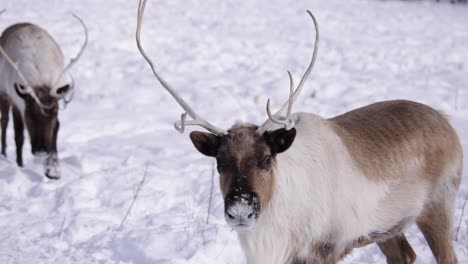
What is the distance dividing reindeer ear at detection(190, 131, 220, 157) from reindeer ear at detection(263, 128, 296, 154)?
28 centimetres

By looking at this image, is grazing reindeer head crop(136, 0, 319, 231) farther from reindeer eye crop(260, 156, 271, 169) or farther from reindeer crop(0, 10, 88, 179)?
reindeer crop(0, 10, 88, 179)

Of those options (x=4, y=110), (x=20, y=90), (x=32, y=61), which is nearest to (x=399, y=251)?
(x=20, y=90)

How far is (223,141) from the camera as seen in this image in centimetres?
295

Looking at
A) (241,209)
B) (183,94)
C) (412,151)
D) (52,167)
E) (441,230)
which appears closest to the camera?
(241,209)

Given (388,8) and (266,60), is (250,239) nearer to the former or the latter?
(266,60)

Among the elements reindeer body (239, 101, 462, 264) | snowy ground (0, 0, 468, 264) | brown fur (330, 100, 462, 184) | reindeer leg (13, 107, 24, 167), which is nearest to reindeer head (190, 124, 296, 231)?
reindeer body (239, 101, 462, 264)

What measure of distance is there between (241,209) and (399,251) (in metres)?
1.68

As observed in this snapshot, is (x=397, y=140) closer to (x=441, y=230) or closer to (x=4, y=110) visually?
(x=441, y=230)

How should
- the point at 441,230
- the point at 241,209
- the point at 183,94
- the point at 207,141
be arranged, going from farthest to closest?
the point at 183,94
the point at 441,230
the point at 207,141
the point at 241,209

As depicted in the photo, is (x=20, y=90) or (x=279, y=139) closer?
(x=279, y=139)

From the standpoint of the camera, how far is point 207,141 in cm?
303

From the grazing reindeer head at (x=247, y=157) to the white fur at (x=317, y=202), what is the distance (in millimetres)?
167

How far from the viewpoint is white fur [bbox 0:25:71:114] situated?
5.93 metres

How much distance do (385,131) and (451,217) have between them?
725mm
